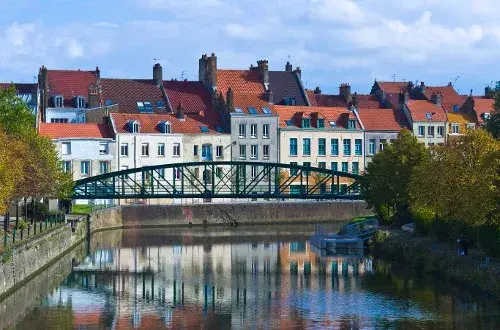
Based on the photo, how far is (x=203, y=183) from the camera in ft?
371

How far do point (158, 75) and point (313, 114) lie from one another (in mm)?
14608

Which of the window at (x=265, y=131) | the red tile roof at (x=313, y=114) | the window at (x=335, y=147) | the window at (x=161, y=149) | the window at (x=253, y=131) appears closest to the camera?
the window at (x=161, y=149)

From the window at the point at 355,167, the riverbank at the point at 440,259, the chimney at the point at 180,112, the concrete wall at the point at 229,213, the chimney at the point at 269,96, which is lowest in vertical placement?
the riverbank at the point at 440,259

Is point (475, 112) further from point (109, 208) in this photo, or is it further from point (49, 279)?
point (49, 279)

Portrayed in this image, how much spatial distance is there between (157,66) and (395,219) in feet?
129

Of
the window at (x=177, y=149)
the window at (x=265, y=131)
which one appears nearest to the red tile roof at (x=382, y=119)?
the window at (x=265, y=131)

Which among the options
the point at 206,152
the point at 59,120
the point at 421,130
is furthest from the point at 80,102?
the point at 421,130

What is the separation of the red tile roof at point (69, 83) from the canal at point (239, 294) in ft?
103

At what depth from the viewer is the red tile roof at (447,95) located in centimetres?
12838

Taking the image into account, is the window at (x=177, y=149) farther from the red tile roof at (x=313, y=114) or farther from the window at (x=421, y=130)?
the window at (x=421, y=130)

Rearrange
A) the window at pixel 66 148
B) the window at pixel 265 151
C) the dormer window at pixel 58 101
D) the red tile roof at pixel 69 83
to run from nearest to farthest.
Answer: the window at pixel 66 148
the dormer window at pixel 58 101
the red tile roof at pixel 69 83
the window at pixel 265 151

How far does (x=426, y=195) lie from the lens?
221 feet

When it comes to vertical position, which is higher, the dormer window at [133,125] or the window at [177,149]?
the dormer window at [133,125]

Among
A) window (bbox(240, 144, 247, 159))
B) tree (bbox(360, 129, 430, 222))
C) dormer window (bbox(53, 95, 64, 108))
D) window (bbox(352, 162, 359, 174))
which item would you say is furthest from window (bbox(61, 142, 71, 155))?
tree (bbox(360, 129, 430, 222))
